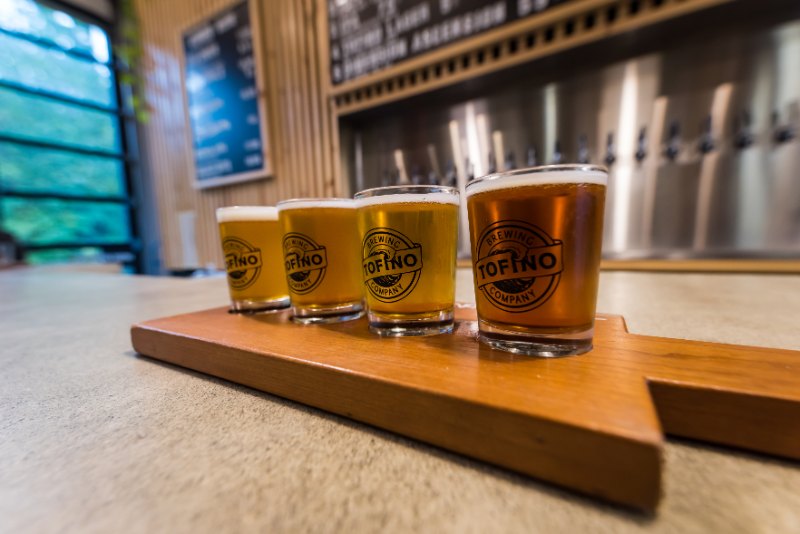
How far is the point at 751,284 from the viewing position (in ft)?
4.23

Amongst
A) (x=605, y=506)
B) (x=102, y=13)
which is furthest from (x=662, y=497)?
(x=102, y=13)

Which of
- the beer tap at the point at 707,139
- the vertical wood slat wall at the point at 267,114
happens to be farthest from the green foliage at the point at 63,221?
the beer tap at the point at 707,139

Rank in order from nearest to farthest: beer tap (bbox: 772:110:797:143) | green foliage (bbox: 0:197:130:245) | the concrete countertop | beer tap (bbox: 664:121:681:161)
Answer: the concrete countertop → beer tap (bbox: 772:110:797:143) → beer tap (bbox: 664:121:681:161) → green foliage (bbox: 0:197:130:245)

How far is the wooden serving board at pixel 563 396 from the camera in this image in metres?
0.27

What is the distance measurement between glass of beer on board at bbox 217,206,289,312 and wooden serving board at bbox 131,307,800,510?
0.28 metres

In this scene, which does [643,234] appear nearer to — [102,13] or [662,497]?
[662,497]

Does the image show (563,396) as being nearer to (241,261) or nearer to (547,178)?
(547,178)

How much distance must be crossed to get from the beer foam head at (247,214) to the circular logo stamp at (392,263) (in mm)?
312

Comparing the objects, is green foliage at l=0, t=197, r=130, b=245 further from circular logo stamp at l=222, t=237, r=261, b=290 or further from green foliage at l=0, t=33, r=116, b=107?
circular logo stamp at l=222, t=237, r=261, b=290

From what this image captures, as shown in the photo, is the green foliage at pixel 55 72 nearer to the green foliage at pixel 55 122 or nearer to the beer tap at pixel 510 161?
the green foliage at pixel 55 122

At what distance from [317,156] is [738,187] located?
2443 millimetres

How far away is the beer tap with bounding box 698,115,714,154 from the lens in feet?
5.69

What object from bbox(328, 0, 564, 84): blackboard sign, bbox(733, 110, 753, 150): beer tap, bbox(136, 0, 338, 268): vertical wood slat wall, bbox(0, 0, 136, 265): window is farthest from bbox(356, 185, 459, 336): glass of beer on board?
bbox(0, 0, 136, 265): window

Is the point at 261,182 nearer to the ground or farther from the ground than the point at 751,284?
farther from the ground
